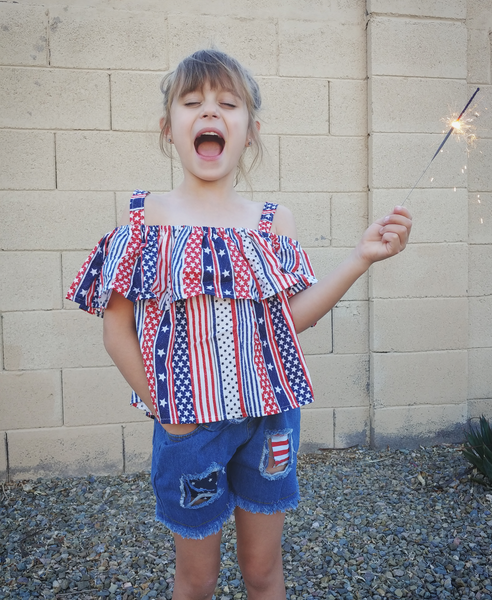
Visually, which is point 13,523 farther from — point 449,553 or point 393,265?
point 393,265

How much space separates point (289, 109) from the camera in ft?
9.67

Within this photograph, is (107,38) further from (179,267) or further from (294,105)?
(179,267)

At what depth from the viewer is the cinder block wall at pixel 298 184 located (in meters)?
2.77

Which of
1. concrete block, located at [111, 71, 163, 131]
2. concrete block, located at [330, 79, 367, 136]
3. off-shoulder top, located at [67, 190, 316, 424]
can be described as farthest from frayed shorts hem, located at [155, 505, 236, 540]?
concrete block, located at [330, 79, 367, 136]

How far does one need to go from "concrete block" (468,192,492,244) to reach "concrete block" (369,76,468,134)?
0.50 metres

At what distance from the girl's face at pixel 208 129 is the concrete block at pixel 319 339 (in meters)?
1.82

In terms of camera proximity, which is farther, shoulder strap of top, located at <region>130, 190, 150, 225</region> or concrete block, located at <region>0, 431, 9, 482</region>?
concrete block, located at <region>0, 431, 9, 482</region>

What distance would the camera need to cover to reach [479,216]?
10.4ft

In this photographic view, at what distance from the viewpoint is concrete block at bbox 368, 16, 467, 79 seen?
295cm

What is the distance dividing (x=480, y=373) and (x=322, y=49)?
2.22 meters

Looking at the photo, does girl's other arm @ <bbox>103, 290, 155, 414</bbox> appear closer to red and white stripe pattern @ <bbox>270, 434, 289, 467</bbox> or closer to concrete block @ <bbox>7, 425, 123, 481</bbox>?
red and white stripe pattern @ <bbox>270, 434, 289, 467</bbox>

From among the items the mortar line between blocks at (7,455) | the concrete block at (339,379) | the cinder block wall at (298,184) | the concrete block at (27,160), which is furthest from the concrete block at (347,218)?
the mortar line between blocks at (7,455)

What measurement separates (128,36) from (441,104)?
73.0 inches

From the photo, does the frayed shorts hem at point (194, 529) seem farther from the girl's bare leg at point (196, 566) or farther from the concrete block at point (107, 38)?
the concrete block at point (107, 38)
